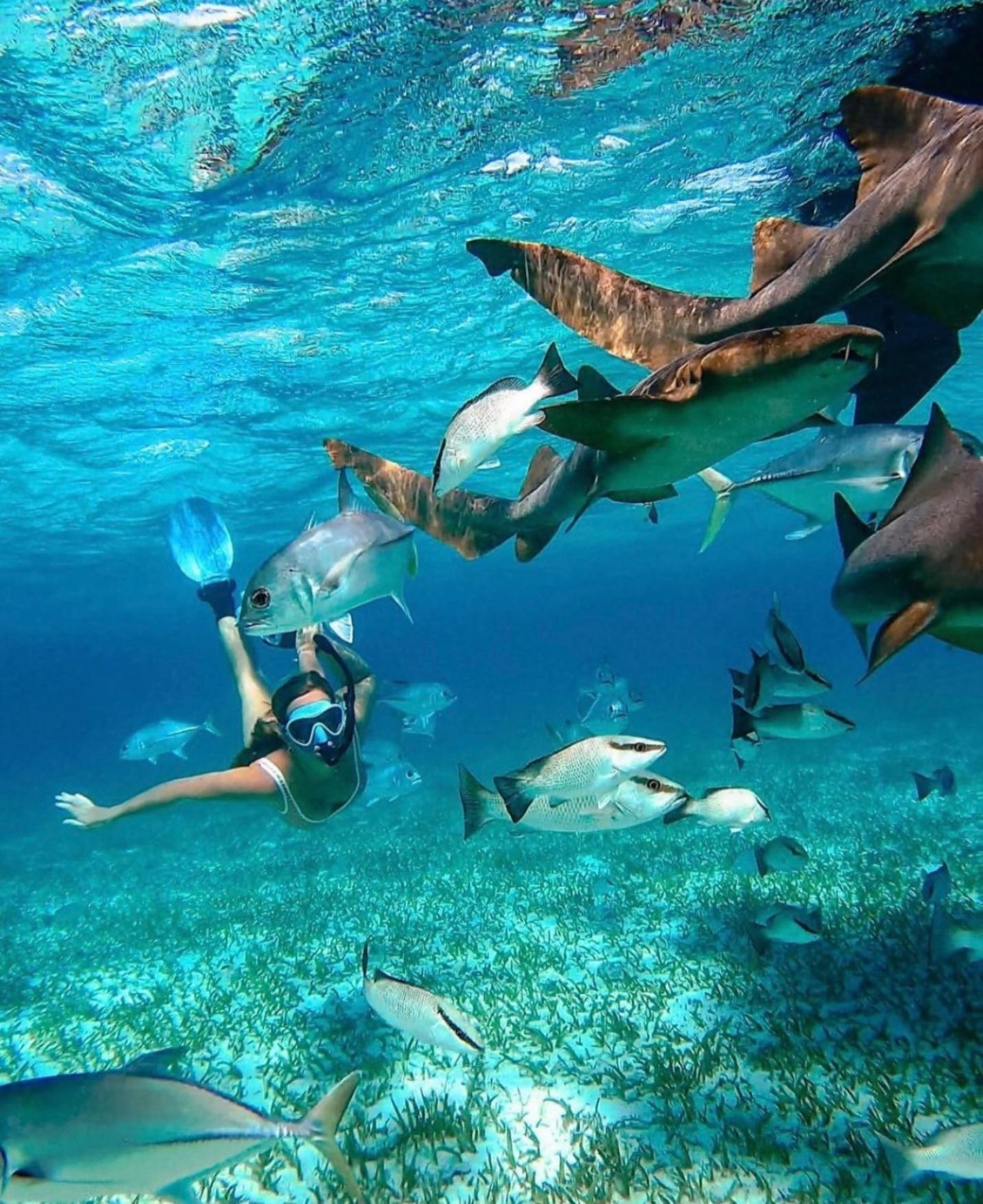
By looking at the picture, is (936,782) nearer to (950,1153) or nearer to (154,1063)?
(950,1153)

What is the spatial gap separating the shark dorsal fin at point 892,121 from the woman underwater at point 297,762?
5158 millimetres

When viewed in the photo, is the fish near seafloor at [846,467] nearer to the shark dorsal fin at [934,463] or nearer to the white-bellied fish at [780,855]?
the shark dorsal fin at [934,463]

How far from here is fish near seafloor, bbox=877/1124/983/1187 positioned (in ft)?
13.1

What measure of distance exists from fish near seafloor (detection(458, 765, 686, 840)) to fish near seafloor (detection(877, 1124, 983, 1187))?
2.34 m

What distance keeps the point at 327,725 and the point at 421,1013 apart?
2.55 meters

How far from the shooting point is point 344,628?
235 inches

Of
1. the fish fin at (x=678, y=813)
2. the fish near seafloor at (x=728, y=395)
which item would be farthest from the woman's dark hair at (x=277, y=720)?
the fish near seafloor at (x=728, y=395)

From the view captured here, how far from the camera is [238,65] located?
8.89 meters

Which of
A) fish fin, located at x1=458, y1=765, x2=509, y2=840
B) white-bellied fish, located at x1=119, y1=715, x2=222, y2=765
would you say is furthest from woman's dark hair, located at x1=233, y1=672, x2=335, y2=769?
white-bellied fish, located at x1=119, y1=715, x2=222, y2=765

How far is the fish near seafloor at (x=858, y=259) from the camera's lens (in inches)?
127

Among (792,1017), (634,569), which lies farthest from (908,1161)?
(634,569)

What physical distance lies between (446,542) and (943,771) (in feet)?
28.3

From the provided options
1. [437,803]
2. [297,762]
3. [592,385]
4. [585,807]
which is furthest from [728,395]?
[437,803]

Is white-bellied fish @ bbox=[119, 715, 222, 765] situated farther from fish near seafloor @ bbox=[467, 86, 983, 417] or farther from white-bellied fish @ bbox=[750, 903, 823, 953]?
fish near seafloor @ bbox=[467, 86, 983, 417]
